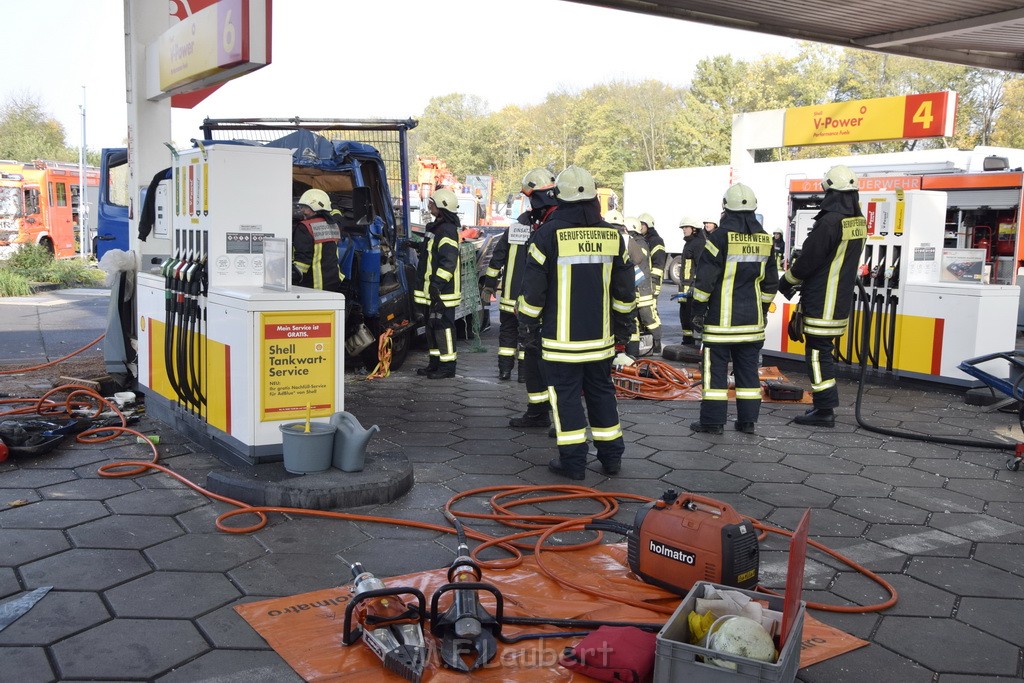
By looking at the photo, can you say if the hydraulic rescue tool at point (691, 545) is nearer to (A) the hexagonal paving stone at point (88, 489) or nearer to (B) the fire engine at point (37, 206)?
(A) the hexagonal paving stone at point (88, 489)

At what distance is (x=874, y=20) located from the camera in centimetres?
945

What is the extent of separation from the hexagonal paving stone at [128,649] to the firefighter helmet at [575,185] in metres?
3.32

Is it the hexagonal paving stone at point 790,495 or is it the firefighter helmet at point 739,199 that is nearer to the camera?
the hexagonal paving stone at point 790,495

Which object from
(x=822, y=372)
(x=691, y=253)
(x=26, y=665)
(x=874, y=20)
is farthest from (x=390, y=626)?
(x=691, y=253)

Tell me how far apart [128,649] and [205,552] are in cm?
100

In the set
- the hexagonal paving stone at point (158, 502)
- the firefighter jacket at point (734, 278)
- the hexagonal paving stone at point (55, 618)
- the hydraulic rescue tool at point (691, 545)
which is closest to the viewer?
the hexagonal paving stone at point (55, 618)

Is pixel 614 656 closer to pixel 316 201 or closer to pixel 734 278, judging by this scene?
pixel 734 278

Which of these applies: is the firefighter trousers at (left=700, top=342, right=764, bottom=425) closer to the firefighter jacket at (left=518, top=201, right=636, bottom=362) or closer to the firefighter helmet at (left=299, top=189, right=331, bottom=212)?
the firefighter jacket at (left=518, top=201, right=636, bottom=362)

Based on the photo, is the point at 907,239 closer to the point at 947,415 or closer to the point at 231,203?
the point at 947,415

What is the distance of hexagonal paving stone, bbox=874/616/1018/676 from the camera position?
3324 millimetres

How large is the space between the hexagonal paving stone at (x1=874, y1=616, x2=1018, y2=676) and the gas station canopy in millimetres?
6363

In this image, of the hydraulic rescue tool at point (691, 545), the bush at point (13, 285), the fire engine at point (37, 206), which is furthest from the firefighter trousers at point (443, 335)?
the fire engine at point (37, 206)

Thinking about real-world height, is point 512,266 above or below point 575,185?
below

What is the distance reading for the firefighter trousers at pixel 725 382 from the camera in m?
7.02
